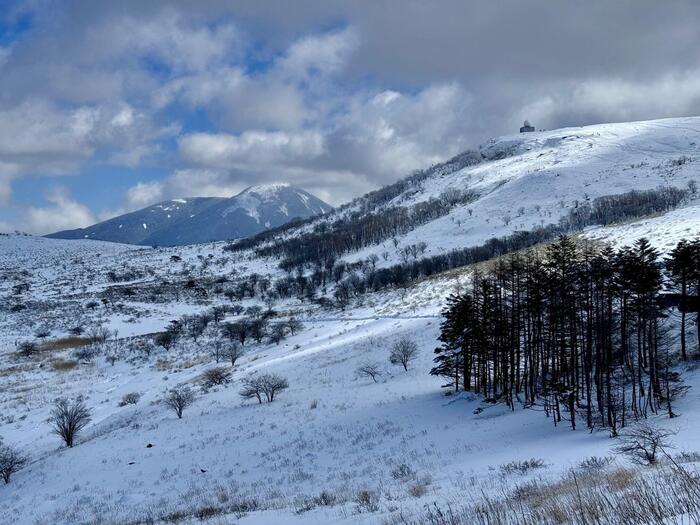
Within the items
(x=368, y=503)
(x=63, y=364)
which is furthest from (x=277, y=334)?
(x=368, y=503)

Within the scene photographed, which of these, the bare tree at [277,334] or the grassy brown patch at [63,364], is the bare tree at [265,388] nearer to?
the bare tree at [277,334]

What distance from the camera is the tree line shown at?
2331 centimetres

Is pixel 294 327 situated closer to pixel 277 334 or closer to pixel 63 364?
pixel 277 334

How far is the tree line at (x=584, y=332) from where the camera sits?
23.3 m

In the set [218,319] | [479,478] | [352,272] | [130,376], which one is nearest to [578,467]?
[479,478]

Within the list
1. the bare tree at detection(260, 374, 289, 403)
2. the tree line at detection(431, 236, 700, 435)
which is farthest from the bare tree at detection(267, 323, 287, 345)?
the tree line at detection(431, 236, 700, 435)

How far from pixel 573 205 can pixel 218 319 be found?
16260cm

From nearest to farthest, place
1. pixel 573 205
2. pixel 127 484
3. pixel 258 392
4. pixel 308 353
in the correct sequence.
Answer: pixel 127 484 < pixel 258 392 < pixel 308 353 < pixel 573 205

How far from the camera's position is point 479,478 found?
13.0m

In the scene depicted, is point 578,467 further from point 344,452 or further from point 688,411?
point 344,452

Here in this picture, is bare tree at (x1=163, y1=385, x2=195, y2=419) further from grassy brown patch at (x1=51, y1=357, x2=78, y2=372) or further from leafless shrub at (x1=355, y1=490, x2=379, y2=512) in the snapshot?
grassy brown patch at (x1=51, y1=357, x2=78, y2=372)

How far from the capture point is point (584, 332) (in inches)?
1179

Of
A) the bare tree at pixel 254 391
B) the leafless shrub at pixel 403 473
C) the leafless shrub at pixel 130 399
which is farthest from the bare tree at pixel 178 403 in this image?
the leafless shrub at pixel 403 473

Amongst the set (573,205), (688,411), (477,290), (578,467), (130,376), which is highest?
(573,205)
